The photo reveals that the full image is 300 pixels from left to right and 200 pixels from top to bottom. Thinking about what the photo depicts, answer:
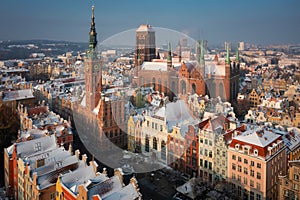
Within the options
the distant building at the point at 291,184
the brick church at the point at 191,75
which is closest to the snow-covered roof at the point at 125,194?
the distant building at the point at 291,184

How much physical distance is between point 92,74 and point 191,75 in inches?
772

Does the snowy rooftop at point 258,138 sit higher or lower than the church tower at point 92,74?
lower

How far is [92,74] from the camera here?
38.6m

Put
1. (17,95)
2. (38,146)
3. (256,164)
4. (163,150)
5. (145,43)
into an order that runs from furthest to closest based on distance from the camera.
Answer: (145,43) → (17,95) → (163,150) → (38,146) → (256,164)

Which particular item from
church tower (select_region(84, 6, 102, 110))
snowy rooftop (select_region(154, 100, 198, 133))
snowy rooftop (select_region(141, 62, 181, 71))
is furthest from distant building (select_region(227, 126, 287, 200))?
snowy rooftop (select_region(141, 62, 181, 71))

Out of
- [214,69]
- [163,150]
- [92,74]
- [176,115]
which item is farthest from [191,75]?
[163,150]

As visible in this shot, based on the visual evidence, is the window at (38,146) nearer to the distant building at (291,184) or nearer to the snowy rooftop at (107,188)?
the snowy rooftop at (107,188)

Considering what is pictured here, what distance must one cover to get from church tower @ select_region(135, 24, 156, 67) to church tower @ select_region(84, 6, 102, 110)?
17.9 metres

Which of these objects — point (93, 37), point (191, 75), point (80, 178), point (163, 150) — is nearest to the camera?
point (80, 178)

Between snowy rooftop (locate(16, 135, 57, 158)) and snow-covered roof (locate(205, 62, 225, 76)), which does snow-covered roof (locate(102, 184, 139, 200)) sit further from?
snow-covered roof (locate(205, 62, 225, 76))

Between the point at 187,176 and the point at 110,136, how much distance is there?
11.2 metres

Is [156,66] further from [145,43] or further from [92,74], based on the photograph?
[92,74]

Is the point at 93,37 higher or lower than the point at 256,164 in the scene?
higher

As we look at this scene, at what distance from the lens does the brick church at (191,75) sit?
50375 mm
